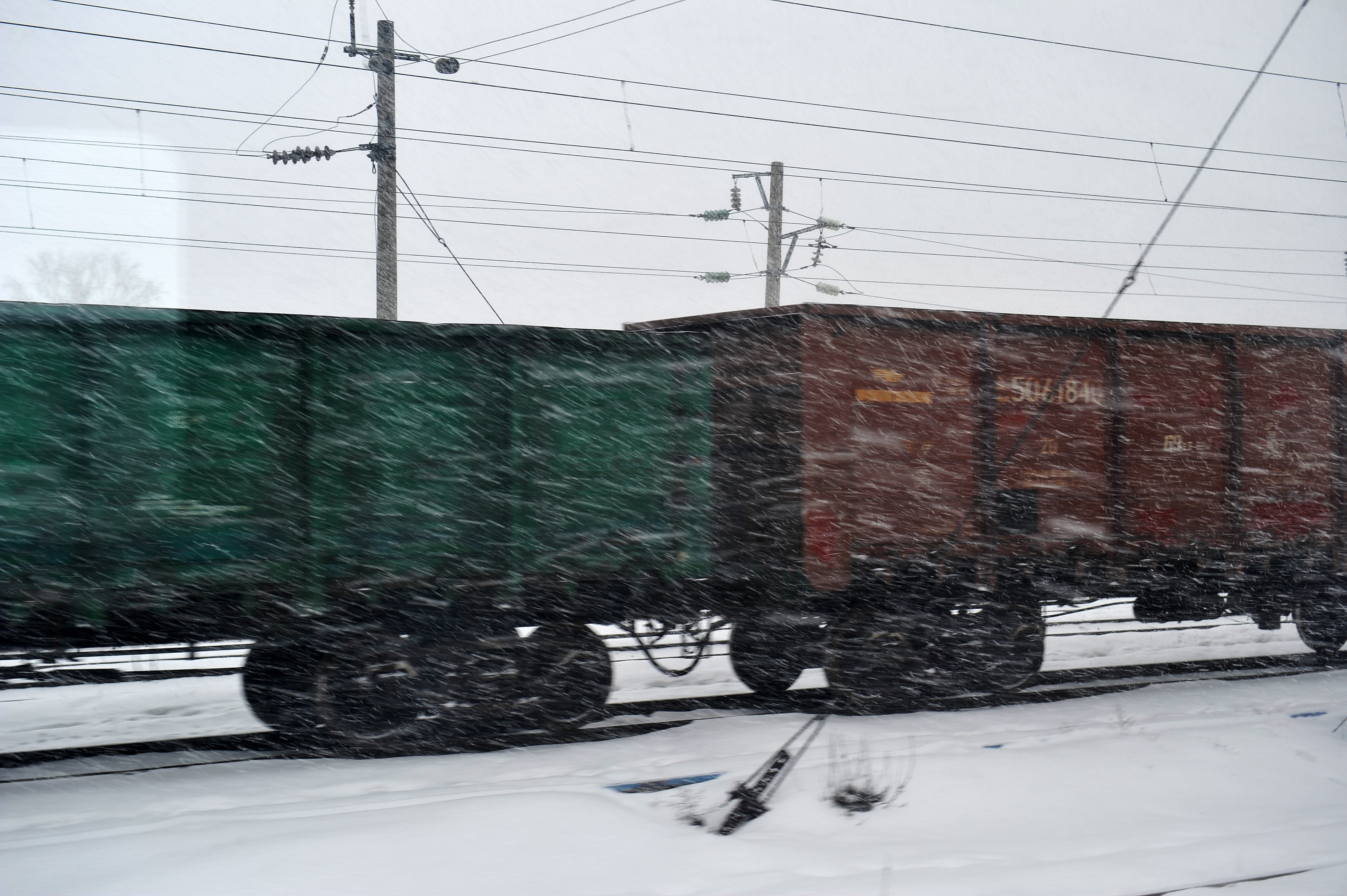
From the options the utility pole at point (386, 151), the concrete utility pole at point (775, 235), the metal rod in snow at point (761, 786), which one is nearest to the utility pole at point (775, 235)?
the concrete utility pole at point (775, 235)

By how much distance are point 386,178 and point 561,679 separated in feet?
27.4

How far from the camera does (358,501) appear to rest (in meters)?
6.38

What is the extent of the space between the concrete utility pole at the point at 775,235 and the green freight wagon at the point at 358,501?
12.7m

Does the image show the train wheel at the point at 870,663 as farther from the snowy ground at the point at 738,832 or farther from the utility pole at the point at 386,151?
the utility pole at the point at 386,151

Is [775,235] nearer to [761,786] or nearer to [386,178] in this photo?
[386,178]

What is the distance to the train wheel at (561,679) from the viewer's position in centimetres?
685

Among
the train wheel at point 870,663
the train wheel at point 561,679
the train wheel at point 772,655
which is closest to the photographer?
the train wheel at point 561,679

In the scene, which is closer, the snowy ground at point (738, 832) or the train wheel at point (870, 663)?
the snowy ground at point (738, 832)

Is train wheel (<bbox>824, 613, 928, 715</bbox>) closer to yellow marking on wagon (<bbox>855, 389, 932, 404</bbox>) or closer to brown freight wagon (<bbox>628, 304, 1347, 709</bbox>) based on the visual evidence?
brown freight wagon (<bbox>628, 304, 1347, 709</bbox>)

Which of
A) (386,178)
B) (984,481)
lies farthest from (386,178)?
(984,481)

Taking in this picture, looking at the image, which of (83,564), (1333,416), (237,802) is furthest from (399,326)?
(1333,416)

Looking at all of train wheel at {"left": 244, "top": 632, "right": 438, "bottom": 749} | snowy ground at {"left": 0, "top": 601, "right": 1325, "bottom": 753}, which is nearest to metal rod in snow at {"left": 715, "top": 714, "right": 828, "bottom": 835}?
snowy ground at {"left": 0, "top": 601, "right": 1325, "bottom": 753}

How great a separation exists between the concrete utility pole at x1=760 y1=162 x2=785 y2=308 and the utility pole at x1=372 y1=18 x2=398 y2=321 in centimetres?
882

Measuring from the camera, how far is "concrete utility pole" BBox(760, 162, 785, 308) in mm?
19672
